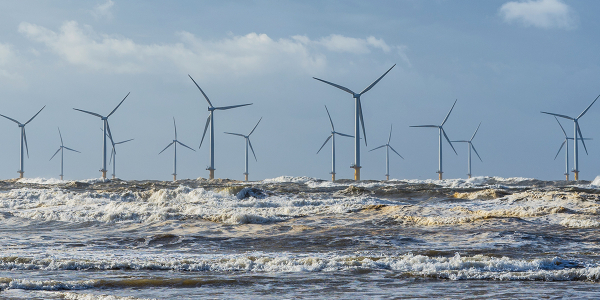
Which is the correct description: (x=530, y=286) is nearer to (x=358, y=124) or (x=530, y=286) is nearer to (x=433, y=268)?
(x=433, y=268)

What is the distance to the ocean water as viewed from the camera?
888 cm

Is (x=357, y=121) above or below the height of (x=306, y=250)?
above

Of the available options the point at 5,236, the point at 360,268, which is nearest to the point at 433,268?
the point at 360,268

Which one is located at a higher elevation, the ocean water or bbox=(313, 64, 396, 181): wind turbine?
bbox=(313, 64, 396, 181): wind turbine

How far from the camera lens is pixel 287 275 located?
10.3 m

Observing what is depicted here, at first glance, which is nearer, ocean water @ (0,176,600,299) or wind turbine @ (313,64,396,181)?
ocean water @ (0,176,600,299)

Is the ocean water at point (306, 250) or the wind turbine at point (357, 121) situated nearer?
the ocean water at point (306, 250)

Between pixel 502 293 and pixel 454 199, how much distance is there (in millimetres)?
22235

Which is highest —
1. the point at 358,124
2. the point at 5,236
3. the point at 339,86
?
the point at 339,86

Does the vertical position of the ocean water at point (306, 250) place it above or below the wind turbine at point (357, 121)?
below

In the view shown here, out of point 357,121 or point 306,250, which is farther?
point 357,121

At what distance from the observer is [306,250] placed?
14258 millimetres

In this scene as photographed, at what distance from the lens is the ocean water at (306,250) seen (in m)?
8.88

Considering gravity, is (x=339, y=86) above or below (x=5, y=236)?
above
